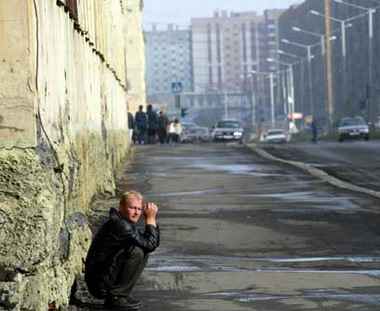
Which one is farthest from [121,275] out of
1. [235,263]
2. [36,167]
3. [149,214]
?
[235,263]

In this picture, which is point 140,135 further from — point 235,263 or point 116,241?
point 116,241

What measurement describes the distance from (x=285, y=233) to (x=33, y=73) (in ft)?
23.4

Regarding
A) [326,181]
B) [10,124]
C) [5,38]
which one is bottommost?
[326,181]

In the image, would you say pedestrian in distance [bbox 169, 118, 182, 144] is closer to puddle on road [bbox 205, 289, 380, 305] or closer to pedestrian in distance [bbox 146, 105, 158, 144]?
pedestrian in distance [bbox 146, 105, 158, 144]

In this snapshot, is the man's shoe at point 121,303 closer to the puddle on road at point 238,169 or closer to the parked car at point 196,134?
the puddle on road at point 238,169

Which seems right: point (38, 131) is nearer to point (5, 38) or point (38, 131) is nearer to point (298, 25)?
point (5, 38)

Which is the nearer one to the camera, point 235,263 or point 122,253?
point 122,253

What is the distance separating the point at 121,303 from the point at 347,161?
→ 25283 millimetres

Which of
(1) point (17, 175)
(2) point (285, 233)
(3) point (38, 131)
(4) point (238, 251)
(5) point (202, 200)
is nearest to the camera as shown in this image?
(1) point (17, 175)

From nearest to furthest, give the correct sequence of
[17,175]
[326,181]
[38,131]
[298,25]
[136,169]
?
[17,175], [38,131], [326,181], [136,169], [298,25]

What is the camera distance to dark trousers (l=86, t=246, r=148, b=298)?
1030cm

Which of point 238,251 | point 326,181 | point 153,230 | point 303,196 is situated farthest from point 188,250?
point 326,181

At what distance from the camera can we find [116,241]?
33.8 feet

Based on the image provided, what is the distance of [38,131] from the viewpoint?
30.4ft
